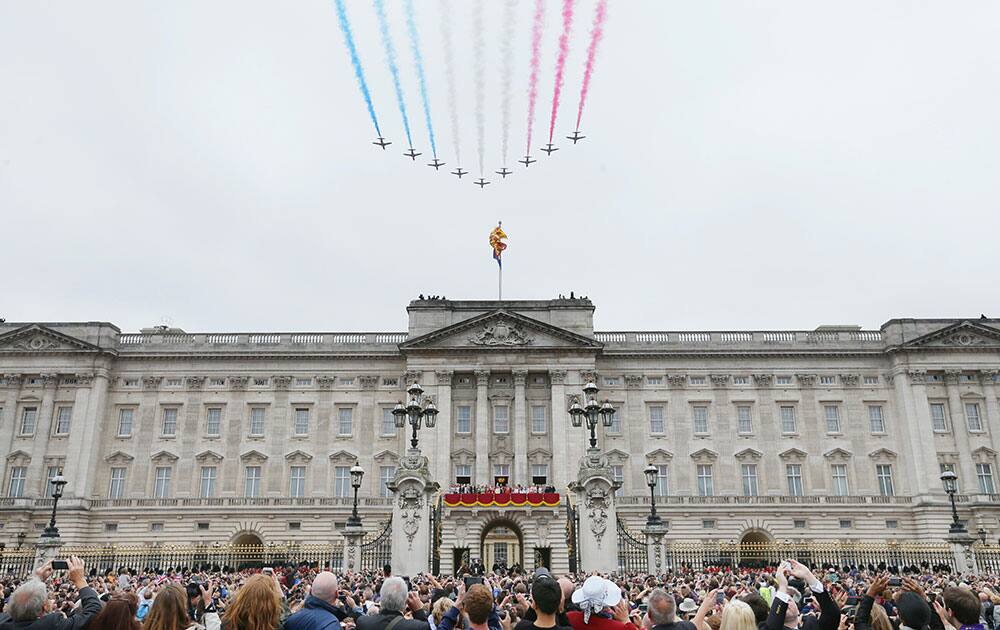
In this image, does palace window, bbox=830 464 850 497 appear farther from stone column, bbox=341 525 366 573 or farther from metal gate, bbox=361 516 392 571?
stone column, bbox=341 525 366 573

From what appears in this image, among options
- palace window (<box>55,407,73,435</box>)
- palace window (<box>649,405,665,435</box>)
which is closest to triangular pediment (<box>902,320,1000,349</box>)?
palace window (<box>649,405,665,435</box>)

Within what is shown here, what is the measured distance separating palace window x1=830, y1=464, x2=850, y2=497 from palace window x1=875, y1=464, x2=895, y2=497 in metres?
2.26

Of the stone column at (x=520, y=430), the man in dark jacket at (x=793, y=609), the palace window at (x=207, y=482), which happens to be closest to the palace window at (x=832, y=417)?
the stone column at (x=520, y=430)

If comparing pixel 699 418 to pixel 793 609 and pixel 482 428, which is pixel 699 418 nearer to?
pixel 482 428

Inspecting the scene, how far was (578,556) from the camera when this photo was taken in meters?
29.8

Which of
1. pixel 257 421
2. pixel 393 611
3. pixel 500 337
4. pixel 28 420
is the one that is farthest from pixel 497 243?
pixel 393 611

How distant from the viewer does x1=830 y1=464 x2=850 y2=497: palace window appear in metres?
57.0

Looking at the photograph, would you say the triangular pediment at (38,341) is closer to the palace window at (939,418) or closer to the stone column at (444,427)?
the stone column at (444,427)

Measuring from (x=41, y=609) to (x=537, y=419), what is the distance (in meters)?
51.7

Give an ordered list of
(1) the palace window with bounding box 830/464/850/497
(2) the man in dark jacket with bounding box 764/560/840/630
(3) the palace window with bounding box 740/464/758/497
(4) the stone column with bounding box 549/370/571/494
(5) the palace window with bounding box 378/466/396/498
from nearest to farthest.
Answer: (2) the man in dark jacket with bounding box 764/560/840/630
(4) the stone column with bounding box 549/370/571/494
(5) the palace window with bounding box 378/466/396/498
(1) the palace window with bounding box 830/464/850/497
(3) the palace window with bounding box 740/464/758/497

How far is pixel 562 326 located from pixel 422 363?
10.9 m

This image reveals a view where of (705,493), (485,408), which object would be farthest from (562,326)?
(705,493)

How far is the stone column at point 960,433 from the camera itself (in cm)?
5545

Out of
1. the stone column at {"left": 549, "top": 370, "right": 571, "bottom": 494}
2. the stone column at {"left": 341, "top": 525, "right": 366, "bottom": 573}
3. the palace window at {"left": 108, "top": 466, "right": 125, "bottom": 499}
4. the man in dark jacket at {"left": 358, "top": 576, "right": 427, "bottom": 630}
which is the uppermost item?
the stone column at {"left": 549, "top": 370, "right": 571, "bottom": 494}
